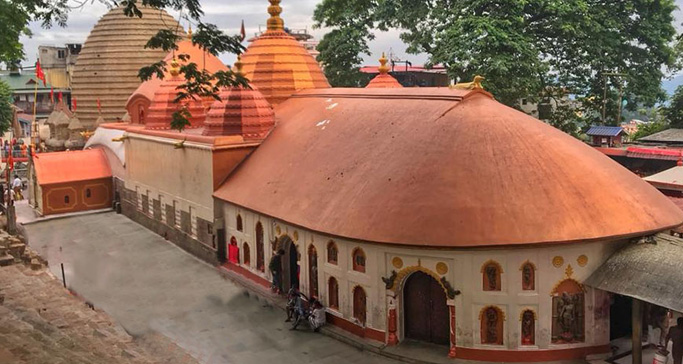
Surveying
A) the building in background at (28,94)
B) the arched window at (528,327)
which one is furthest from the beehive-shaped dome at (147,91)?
the building in background at (28,94)

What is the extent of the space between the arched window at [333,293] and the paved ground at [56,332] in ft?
11.5

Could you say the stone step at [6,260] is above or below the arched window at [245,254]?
above

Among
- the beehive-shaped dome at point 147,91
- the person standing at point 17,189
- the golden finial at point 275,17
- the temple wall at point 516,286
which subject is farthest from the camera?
the person standing at point 17,189

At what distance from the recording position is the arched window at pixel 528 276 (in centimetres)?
1341

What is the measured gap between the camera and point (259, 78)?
25812 mm

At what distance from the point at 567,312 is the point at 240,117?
1231 centimetres

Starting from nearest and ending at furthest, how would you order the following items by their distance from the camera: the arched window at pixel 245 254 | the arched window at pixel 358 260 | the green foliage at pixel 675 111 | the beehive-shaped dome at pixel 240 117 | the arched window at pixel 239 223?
the arched window at pixel 358 260
the arched window at pixel 245 254
the arched window at pixel 239 223
the beehive-shaped dome at pixel 240 117
the green foliage at pixel 675 111

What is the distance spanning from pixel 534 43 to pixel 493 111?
65.0 ft

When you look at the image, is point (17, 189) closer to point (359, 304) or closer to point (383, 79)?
point (383, 79)

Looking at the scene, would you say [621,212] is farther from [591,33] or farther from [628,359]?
[591,33]

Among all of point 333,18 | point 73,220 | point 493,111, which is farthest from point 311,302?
point 333,18

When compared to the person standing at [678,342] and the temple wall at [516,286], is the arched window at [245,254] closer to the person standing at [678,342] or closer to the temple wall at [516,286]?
the temple wall at [516,286]

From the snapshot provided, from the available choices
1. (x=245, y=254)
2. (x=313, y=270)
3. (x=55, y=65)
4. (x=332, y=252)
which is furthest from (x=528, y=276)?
(x=55, y=65)

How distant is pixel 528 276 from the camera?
44.2 feet
